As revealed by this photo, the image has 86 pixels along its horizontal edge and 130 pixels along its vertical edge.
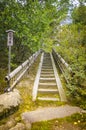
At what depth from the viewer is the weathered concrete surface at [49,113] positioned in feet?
21.0

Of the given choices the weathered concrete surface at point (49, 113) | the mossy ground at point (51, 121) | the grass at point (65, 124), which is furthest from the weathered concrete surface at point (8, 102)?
the grass at point (65, 124)

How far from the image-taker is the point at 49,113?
6.81 metres

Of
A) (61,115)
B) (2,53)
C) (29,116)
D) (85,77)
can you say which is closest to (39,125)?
(29,116)

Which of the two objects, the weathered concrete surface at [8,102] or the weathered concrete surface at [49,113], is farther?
the weathered concrete surface at [49,113]

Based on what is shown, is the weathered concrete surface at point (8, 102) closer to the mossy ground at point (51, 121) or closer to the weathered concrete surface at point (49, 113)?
the mossy ground at point (51, 121)

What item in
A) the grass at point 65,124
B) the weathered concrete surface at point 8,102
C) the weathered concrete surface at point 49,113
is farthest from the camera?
the weathered concrete surface at point 49,113

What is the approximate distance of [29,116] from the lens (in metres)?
6.49

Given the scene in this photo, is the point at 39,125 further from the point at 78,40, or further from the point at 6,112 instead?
the point at 78,40

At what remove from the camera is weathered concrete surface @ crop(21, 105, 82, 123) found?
6.41 m

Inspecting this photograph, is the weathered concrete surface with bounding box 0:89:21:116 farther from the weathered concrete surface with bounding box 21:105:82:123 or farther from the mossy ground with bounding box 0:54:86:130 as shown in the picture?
the weathered concrete surface with bounding box 21:105:82:123

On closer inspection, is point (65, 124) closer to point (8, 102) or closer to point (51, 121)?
point (51, 121)

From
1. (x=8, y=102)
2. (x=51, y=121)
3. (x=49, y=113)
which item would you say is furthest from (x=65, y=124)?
(x=8, y=102)

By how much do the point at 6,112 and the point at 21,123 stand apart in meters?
0.77

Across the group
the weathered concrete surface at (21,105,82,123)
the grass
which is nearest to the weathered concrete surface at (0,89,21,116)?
the weathered concrete surface at (21,105,82,123)
